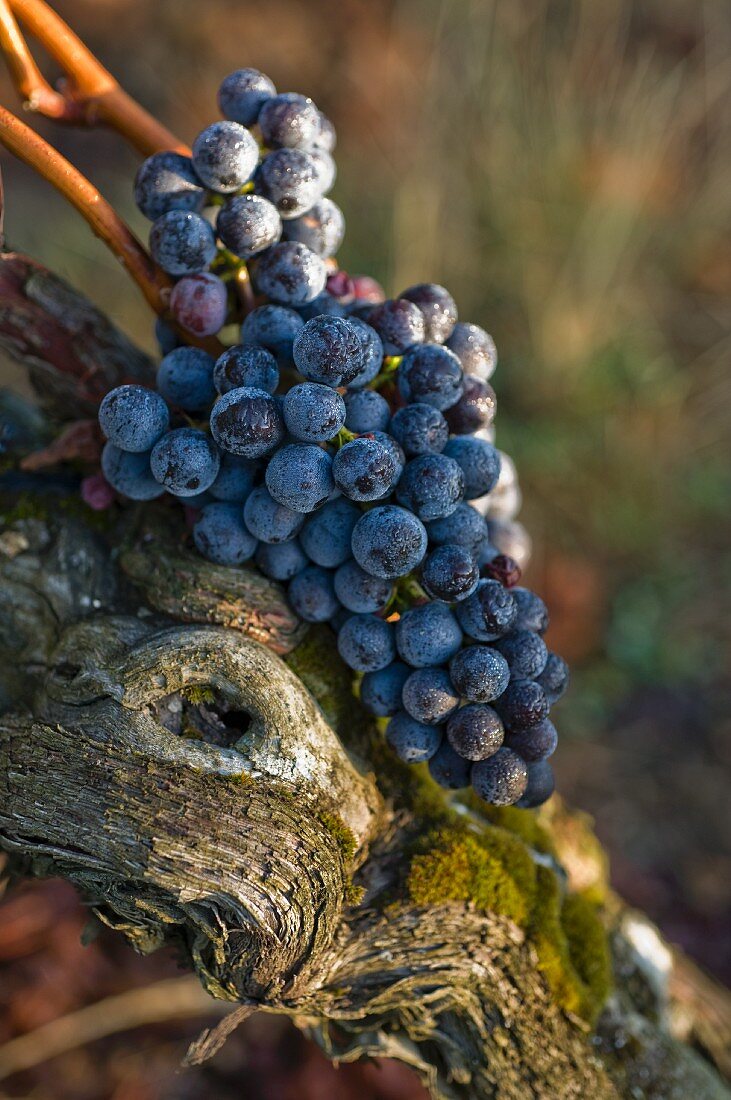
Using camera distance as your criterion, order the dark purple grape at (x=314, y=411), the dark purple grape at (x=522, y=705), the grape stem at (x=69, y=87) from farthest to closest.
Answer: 1. the grape stem at (x=69, y=87)
2. the dark purple grape at (x=522, y=705)
3. the dark purple grape at (x=314, y=411)

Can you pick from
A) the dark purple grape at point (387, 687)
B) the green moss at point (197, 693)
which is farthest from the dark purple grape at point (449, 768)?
the green moss at point (197, 693)

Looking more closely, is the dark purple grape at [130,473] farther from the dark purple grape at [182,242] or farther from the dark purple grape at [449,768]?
the dark purple grape at [449,768]

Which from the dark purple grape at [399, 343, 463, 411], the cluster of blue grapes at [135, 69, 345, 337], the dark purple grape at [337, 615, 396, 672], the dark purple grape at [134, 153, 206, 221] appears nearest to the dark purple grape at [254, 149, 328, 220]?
the cluster of blue grapes at [135, 69, 345, 337]

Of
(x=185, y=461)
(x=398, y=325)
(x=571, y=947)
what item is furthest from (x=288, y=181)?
(x=571, y=947)

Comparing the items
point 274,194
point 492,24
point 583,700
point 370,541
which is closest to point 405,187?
point 492,24

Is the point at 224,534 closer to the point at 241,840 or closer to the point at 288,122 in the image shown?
the point at 241,840

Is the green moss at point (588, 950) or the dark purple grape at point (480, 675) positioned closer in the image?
the dark purple grape at point (480, 675)

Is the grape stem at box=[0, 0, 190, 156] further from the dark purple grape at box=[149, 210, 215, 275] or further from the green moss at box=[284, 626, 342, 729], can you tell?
the green moss at box=[284, 626, 342, 729]
